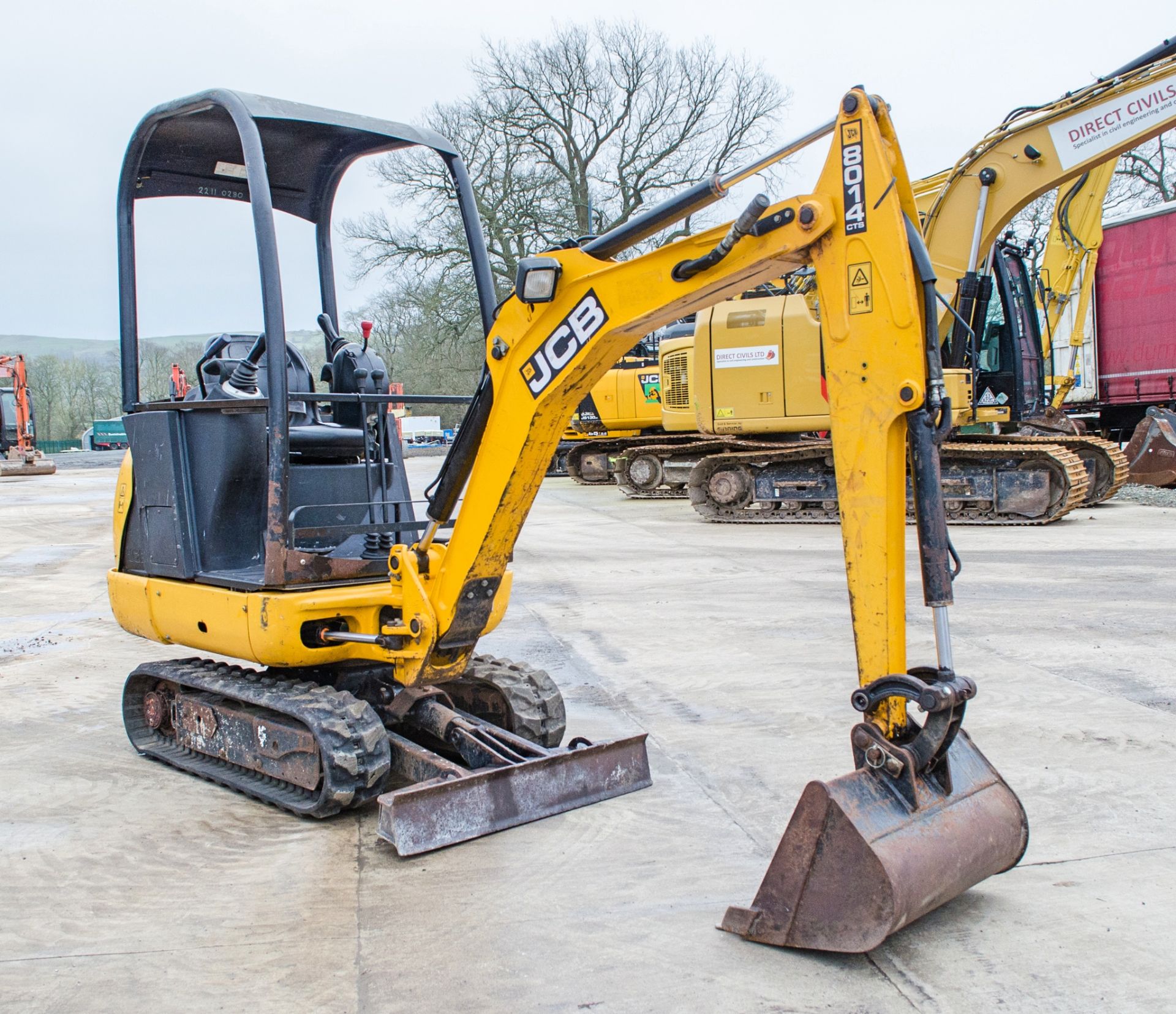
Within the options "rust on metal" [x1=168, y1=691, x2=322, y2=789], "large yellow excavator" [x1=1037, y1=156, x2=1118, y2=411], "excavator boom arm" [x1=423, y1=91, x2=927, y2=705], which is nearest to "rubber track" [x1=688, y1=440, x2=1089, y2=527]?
"large yellow excavator" [x1=1037, y1=156, x2=1118, y2=411]

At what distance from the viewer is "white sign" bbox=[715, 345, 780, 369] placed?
597 inches

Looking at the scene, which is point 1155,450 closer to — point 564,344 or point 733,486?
point 733,486

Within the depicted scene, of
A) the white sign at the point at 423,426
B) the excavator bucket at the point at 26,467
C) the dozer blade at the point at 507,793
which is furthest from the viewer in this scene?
the white sign at the point at 423,426

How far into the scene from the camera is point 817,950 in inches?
122

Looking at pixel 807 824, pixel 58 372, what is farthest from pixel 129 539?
pixel 58 372

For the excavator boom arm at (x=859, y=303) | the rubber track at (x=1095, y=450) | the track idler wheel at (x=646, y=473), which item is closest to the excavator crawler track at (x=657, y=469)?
the track idler wheel at (x=646, y=473)

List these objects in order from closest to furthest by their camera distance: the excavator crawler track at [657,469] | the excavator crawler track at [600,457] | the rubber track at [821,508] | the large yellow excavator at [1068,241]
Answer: the rubber track at [821,508]
the large yellow excavator at [1068,241]
the excavator crawler track at [657,469]
the excavator crawler track at [600,457]

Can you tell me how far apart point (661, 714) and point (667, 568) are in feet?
16.8

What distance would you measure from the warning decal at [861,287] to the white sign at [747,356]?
12.2m

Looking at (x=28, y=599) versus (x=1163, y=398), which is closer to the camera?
(x=28, y=599)

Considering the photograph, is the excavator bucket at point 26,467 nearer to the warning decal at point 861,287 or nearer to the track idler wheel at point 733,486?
the track idler wheel at point 733,486

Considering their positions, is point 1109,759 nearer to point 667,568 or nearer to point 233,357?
point 233,357

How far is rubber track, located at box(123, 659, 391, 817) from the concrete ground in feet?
0.31

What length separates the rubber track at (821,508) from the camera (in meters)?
13.2
